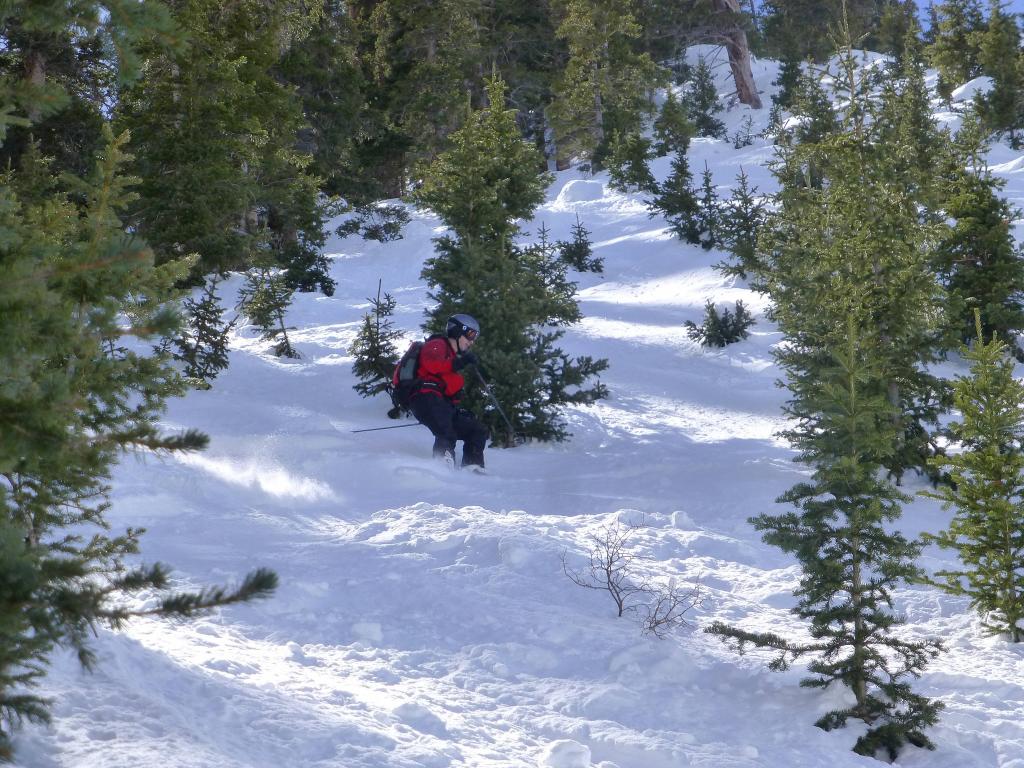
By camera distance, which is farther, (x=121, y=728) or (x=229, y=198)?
(x=229, y=198)

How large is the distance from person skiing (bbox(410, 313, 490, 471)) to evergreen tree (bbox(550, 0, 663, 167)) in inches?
1105

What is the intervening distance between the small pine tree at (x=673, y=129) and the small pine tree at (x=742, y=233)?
11749 millimetres

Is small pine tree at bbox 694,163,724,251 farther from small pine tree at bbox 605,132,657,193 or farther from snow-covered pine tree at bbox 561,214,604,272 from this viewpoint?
small pine tree at bbox 605,132,657,193

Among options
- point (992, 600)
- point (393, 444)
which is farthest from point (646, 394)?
point (992, 600)

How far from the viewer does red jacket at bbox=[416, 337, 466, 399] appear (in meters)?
12.2

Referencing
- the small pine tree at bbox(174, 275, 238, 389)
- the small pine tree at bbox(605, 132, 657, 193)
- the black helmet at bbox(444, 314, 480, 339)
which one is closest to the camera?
the black helmet at bbox(444, 314, 480, 339)

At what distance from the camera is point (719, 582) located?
27.7 ft

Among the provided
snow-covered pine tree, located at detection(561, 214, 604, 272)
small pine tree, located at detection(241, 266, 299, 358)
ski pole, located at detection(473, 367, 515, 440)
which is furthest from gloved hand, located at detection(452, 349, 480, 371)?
snow-covered pine tree, located at detection(561, 214, 604, 272)

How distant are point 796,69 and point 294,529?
4061 cm

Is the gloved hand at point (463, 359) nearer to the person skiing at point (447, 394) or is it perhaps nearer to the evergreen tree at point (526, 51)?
the person skiing at point (447, 394)

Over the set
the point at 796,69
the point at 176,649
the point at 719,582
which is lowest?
the point at 719,582

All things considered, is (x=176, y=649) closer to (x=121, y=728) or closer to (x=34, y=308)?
(x=121, y=728)

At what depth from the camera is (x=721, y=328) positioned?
20328mm

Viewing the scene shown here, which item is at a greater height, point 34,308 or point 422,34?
point 422,34
